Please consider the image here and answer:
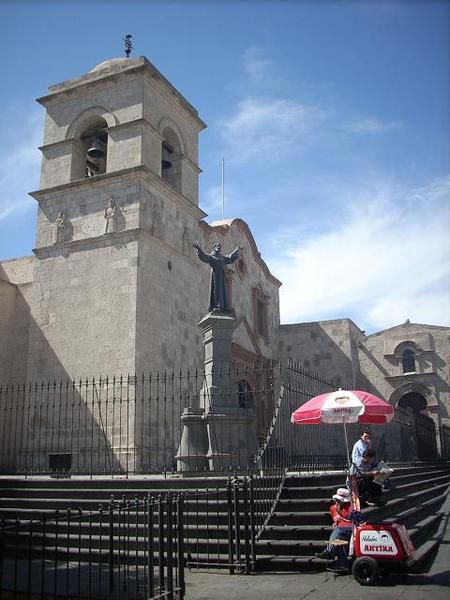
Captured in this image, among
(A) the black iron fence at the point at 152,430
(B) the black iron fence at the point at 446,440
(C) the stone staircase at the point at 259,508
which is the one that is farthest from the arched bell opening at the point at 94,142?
(B) the black iron fence at the point at 446,440

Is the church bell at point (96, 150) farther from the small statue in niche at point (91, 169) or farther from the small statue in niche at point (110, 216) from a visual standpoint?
the small statue in niche at point (110, 216)

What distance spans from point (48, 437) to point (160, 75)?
11.9 meters

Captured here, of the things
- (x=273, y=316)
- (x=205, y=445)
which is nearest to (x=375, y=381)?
(x=273, y=316)

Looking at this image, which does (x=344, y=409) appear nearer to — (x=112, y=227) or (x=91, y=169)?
(x=112, y=227)

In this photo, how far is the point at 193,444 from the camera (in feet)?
37.1

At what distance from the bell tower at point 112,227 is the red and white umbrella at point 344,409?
7970 millimetres

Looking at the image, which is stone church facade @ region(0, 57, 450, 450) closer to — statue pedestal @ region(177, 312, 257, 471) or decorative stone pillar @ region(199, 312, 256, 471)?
decorative stone pillar @ region(199, 312, 256, 471)

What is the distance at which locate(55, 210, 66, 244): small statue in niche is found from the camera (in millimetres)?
18578

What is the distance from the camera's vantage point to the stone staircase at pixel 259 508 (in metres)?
7.62

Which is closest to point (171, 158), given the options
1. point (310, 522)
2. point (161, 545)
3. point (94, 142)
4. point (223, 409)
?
point (94, 142)

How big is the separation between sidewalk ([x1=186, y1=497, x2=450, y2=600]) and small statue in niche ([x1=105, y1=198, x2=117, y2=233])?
39.8 feet

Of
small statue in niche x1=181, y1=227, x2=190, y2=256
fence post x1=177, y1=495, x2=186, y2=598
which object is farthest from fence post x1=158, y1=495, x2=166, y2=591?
small statue in niche x1=181, y1=227, x2=190, y2=256

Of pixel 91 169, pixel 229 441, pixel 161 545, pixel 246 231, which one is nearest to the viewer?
pixel 161 545

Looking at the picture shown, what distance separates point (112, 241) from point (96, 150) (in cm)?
330
